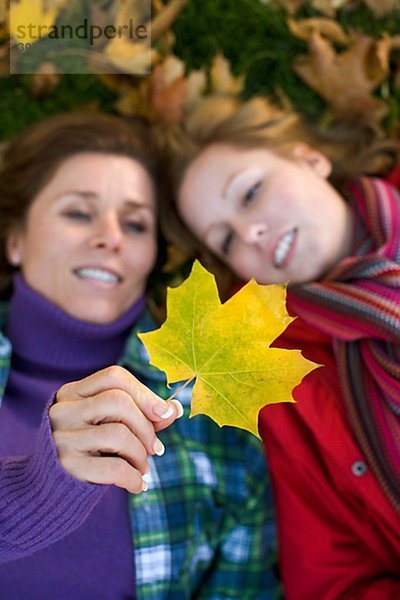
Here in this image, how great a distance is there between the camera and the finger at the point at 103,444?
935 mm

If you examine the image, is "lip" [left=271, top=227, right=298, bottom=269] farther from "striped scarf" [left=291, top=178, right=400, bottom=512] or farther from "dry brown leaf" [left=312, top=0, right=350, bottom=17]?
"dry brown leaf" [left=312, top=0, right=350, bottom=17]

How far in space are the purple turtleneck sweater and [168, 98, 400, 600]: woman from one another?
14.1 inches

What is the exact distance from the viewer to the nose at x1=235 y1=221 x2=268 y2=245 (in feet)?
5.05

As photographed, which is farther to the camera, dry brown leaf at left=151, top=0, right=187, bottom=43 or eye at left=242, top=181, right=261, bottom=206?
dry brown leaf at left=151, top=0, right=187, bottom=43

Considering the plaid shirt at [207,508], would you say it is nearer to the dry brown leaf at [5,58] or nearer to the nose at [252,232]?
the nose at [252,232]

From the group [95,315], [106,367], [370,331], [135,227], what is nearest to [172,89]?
[135,227]

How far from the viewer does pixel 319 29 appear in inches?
76.9

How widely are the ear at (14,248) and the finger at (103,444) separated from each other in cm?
86

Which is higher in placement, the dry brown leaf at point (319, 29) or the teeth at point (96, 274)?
the dry brown leaf at point (319, 29)

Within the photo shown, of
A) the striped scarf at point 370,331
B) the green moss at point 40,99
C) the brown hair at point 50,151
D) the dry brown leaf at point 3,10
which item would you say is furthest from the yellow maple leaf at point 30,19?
the striped scarf at point 370,331

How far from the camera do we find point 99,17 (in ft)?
6.39

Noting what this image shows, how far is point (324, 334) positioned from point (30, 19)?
118 cm

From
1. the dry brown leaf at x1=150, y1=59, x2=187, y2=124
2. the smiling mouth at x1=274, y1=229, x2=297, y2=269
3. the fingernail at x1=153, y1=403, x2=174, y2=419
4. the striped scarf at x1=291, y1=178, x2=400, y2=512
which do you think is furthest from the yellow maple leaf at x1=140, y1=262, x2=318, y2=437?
the dry brown leaf at x1=150, y1=59, x2=187, y2=124

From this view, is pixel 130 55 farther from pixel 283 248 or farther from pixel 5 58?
pixel 283 248
